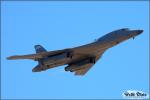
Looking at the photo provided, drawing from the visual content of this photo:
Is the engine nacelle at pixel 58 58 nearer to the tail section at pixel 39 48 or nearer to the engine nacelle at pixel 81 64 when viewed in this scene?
the engine nacelle at pixel 81 64

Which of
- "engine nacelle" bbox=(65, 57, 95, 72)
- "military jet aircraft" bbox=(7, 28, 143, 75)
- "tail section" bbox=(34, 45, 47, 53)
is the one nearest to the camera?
"military jet aircraft" bbox=(7, 28, 143, 75)

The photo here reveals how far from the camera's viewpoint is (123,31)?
54.5 metres

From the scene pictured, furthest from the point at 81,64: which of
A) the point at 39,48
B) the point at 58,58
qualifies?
the point at 39,48

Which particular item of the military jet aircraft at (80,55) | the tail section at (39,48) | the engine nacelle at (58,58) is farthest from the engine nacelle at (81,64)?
the tail section at (39,48)

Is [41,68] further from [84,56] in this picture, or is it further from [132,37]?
[132,37]

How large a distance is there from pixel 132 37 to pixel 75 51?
25.5 feet

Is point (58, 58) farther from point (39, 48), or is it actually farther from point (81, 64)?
point (39, 48)

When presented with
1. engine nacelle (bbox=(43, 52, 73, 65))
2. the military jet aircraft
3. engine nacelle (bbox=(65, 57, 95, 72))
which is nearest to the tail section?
the military jet aircraft

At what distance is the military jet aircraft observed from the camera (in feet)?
178

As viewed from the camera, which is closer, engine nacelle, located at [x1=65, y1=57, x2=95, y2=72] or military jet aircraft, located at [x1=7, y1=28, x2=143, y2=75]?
military jet aircraft, located at [x1=7, y1=28, x2=143, y2=75]

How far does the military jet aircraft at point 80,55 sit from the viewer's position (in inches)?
2137

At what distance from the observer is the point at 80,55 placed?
57781mm

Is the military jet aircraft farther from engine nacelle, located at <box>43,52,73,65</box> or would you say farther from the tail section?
the tail section

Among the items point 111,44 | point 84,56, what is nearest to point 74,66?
point 84,56
